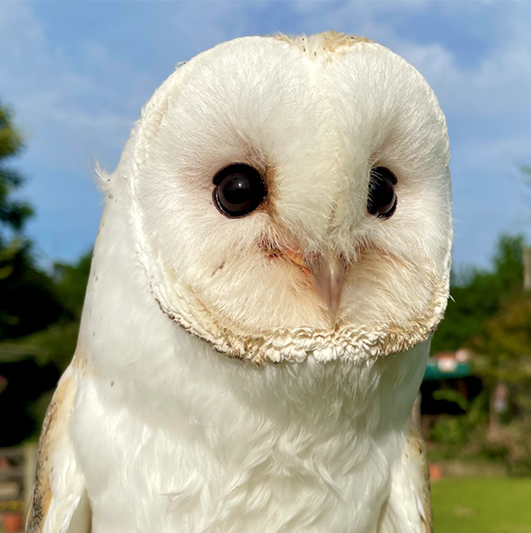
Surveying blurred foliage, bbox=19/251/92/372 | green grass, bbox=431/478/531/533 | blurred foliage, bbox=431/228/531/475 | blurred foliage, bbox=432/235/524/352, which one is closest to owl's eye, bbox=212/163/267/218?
green grass, bbox=431/478/531/533

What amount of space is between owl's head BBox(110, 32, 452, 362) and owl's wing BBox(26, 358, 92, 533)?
415 millimetres

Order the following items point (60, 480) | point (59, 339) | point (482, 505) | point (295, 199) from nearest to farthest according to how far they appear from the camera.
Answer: point (295, 199), point (60, 480), point (482, 505), point (59, 339)

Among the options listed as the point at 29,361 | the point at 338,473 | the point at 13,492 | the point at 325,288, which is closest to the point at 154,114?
the point at 325,288

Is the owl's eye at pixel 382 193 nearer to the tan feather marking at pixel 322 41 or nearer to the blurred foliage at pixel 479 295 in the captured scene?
the tan feather marking at pixel 322 41

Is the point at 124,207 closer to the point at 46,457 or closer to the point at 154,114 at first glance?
the point at 154,114

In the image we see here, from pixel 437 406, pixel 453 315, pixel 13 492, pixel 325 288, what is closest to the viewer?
pixel 325 288

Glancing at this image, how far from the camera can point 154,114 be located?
34.1 inches

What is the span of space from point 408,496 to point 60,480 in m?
0.70

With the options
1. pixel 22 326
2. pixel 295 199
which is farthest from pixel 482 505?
pixel 22 326

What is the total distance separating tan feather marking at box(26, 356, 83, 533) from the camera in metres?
1.06

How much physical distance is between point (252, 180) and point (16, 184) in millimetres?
13131

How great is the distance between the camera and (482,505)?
7.75 m

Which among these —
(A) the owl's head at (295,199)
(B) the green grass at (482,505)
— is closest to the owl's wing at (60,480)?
(A) the owl's head at (295,199)

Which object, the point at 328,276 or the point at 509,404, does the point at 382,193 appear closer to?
the point at 328,276
